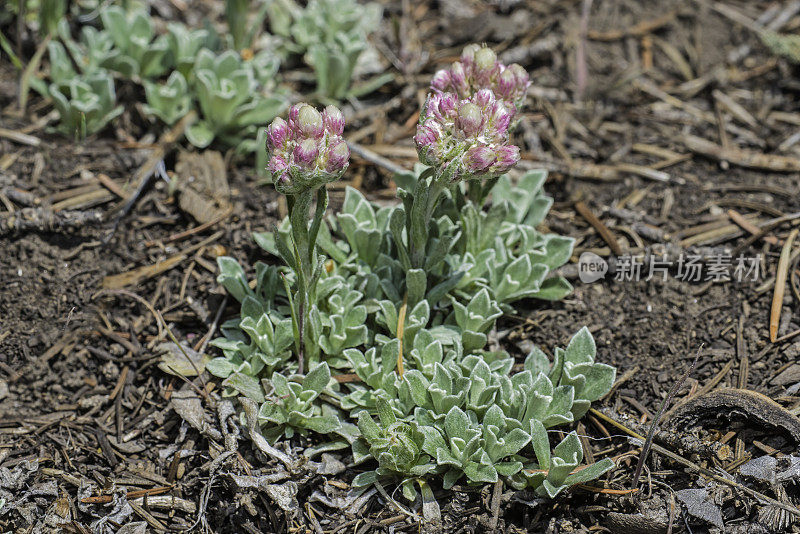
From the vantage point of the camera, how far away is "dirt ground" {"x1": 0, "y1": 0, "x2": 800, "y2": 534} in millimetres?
2811

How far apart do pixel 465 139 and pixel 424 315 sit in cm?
88

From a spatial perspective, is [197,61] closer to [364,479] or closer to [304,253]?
[304,253]

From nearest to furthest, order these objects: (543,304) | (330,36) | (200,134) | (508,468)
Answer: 1. (508,468)
2. (543,304)
3. (200,134)
4. (330,36)

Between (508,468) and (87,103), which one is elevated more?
(87,103)

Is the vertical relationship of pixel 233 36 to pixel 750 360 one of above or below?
above

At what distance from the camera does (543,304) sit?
357 centimetres

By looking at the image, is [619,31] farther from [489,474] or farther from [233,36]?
[489,474]

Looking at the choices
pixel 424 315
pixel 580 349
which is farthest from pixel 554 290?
pixel 424 315

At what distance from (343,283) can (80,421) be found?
127 cm

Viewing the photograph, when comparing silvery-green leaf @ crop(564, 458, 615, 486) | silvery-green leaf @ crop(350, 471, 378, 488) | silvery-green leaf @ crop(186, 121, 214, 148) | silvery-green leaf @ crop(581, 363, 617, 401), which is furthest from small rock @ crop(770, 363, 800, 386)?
silvery-green leaf @ crop(186, 121, 214, 148)

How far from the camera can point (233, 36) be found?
4520 millimetres

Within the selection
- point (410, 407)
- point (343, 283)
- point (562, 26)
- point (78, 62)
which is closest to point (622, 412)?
point (410, 407)

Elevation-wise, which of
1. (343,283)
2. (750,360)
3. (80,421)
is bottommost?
(80,421)

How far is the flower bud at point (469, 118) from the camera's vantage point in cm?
260
